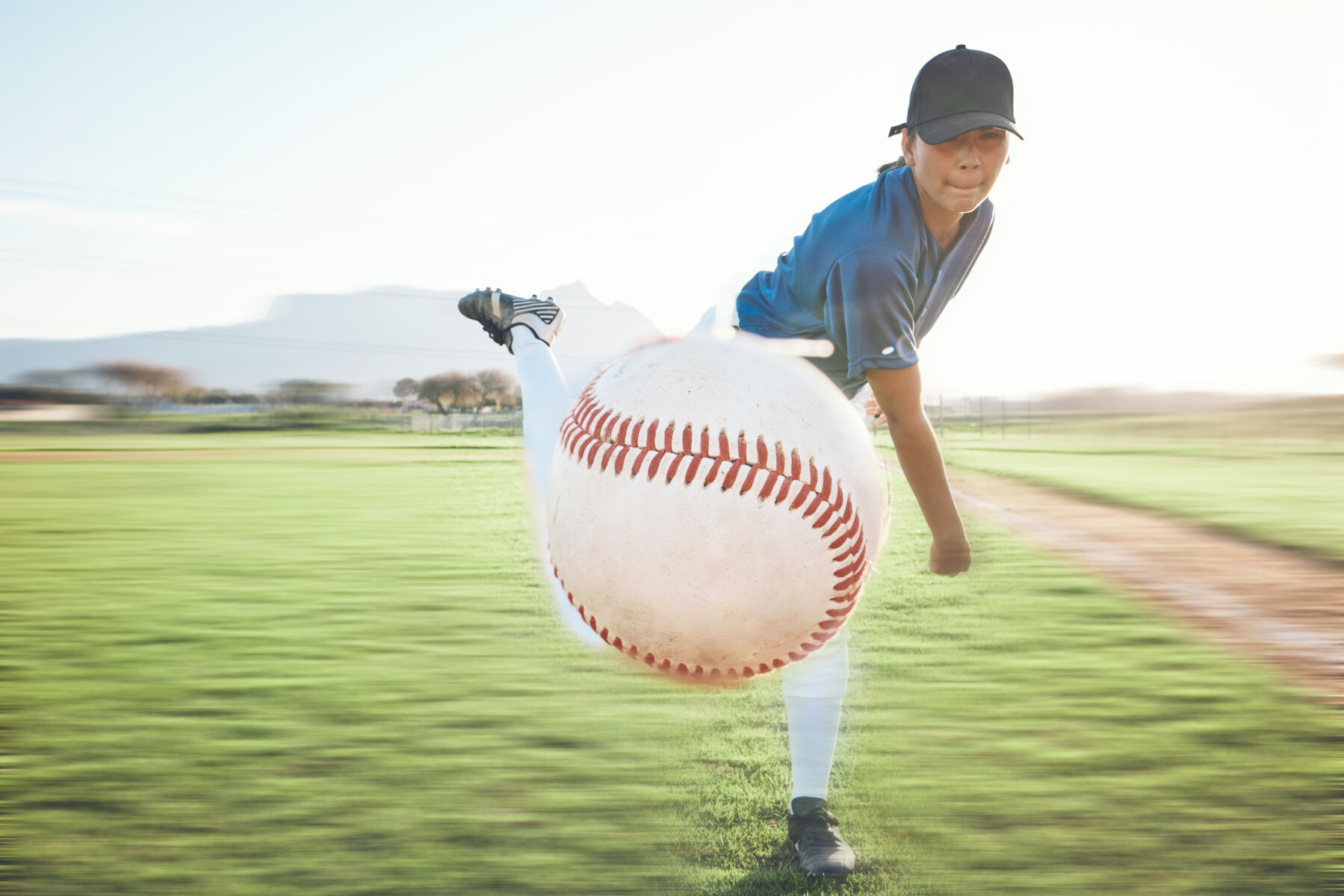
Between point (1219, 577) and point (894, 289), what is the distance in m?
5.95

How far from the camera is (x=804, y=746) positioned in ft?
7.61

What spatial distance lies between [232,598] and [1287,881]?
208 inches

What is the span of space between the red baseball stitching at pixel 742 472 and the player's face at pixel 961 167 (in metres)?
0.68

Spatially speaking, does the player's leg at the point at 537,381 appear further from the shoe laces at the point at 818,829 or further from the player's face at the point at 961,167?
the player's face at the point at 961,167

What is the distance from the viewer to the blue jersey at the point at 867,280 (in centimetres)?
188

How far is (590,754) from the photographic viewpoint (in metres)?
2.84

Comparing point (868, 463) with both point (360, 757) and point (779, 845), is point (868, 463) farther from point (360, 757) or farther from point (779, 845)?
point (360, 757)

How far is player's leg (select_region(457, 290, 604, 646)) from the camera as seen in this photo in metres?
2.38

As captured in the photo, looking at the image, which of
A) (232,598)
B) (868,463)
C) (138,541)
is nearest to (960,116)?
(868,463)

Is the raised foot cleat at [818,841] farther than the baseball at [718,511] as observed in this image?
Yes

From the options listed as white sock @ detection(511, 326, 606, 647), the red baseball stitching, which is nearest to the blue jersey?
the red baseball stitching

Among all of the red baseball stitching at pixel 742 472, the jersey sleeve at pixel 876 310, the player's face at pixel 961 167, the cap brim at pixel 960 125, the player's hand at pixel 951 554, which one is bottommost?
the player's hand at pixel 951 554

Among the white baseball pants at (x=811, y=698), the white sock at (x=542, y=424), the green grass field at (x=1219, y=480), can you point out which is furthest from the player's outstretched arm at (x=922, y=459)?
the green grass field at (x=1219, y=480)

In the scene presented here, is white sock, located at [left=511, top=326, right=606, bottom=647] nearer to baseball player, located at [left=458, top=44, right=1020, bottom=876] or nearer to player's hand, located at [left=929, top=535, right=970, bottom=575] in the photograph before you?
baseball player, located at [left=458, top=44, right=1020, bottom=876]
